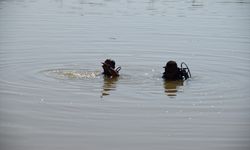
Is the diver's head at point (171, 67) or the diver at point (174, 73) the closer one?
the diver's head at point (171, 67)

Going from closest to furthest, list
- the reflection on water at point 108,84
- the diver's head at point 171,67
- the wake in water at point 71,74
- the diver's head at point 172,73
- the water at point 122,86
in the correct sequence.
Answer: the water at point 122,86, the reflection on water at point 108,84, the diver's head at point 171,67, the diver's head at point 172,73, the wake in water at point 71,74

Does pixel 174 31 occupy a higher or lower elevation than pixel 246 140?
higher

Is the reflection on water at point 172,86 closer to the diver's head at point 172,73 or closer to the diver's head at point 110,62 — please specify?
the diver's head at point 172,73

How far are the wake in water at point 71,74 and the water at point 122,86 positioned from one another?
0.02m

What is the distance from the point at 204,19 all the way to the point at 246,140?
18066 millimetres

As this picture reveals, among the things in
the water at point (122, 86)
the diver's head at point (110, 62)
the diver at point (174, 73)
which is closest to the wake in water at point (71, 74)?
the water at point (122, 86)

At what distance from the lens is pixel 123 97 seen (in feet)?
36.0

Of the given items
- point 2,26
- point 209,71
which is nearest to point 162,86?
point 209,71

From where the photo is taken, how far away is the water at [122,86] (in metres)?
8.40

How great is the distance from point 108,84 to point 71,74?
1.24 meters

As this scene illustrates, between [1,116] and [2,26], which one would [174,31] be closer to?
[2,26]

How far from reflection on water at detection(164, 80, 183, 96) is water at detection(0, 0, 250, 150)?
0.07 ft

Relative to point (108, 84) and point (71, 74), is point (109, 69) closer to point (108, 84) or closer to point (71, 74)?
point (108, 84)

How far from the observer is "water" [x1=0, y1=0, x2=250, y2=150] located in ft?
27.6
